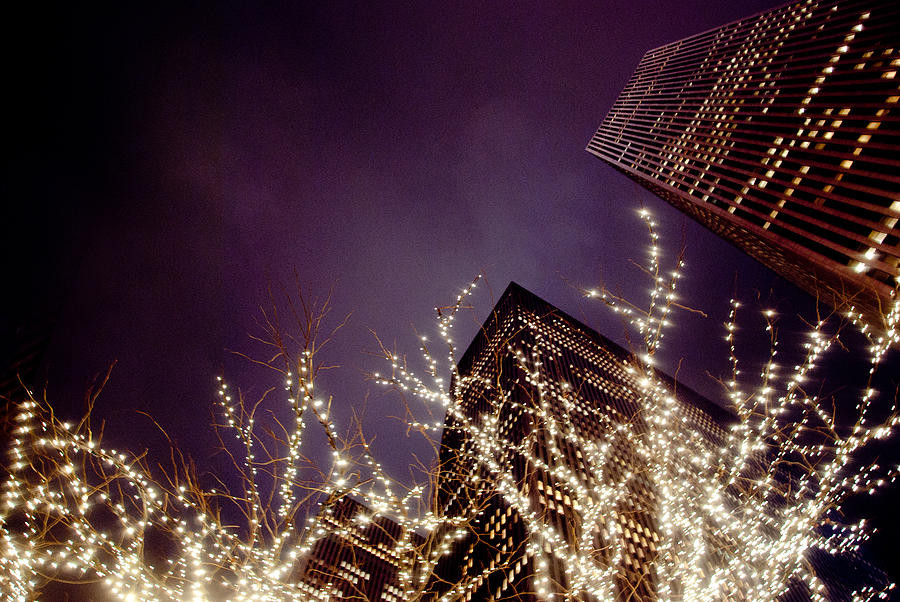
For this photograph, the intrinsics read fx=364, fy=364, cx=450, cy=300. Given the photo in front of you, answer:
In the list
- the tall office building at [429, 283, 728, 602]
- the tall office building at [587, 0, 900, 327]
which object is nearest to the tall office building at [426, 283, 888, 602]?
the tall office building at [429, 283, 728, 602]

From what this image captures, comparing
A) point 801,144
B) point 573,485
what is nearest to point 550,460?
point 801,144

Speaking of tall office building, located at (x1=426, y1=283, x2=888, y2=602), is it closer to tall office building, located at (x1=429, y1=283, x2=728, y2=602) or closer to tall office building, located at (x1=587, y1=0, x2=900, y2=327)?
tall office building, located at (x1=429, y1=283, x2=728, y2=602)

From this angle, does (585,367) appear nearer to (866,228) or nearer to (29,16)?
(866,228)

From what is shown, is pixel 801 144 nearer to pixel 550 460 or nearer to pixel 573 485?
pixel 573 485

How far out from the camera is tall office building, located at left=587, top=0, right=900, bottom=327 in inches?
620

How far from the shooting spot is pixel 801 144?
19.9 metres

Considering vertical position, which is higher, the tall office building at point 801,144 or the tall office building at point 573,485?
the tall office building at point 801,144

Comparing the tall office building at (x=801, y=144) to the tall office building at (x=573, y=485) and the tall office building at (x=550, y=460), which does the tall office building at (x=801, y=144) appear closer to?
the tall office building at (x=573, y=485)

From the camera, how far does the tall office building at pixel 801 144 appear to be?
1575 centimetres

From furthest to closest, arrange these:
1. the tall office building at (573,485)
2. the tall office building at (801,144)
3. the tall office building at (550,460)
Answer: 1. the tall office building at (550,460)
2. the tall office building at (801,144)
3. the tall office building at (573,485)

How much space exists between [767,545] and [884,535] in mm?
109898

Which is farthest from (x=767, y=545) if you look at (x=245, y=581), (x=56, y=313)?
(x=56, y=313)

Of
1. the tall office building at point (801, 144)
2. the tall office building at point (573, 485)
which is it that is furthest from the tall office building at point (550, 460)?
the tall office building at point (801, 144)

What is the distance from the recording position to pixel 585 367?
183 feet
